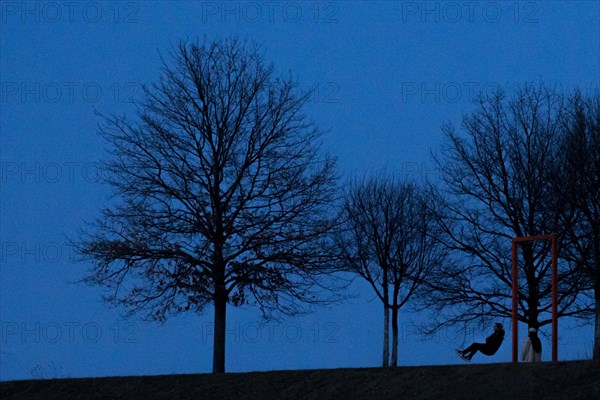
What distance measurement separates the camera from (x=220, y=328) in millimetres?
31922

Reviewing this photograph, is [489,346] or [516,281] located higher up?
[516,281]

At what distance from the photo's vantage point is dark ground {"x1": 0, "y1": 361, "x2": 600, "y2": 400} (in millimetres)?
20234

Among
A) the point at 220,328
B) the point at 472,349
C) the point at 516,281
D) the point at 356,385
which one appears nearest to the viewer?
the point at 356,385

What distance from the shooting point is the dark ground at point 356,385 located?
66.4 feet

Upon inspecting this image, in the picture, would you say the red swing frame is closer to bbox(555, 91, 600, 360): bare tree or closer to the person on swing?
the person on swing

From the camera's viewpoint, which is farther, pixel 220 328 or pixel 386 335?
pixel 386 335

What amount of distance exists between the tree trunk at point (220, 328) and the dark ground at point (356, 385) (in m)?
4.66

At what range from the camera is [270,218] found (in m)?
32.5

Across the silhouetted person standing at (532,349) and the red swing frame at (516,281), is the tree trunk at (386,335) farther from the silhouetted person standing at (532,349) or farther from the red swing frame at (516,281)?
the red swing frame at (516,281)

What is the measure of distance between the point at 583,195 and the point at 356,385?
1522cm

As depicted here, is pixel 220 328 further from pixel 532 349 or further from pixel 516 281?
pixel 516 281

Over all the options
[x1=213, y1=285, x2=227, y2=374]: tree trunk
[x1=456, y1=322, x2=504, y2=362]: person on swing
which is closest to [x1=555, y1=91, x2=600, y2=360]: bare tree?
[x1=456, y1=322, x2=504, y2=362]: person on swing

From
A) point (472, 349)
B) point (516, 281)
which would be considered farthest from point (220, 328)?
point (516, 281)

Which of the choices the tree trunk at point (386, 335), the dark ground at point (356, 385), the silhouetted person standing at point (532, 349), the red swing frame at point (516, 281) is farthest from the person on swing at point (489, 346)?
the tree trunk at point (386, 335)
